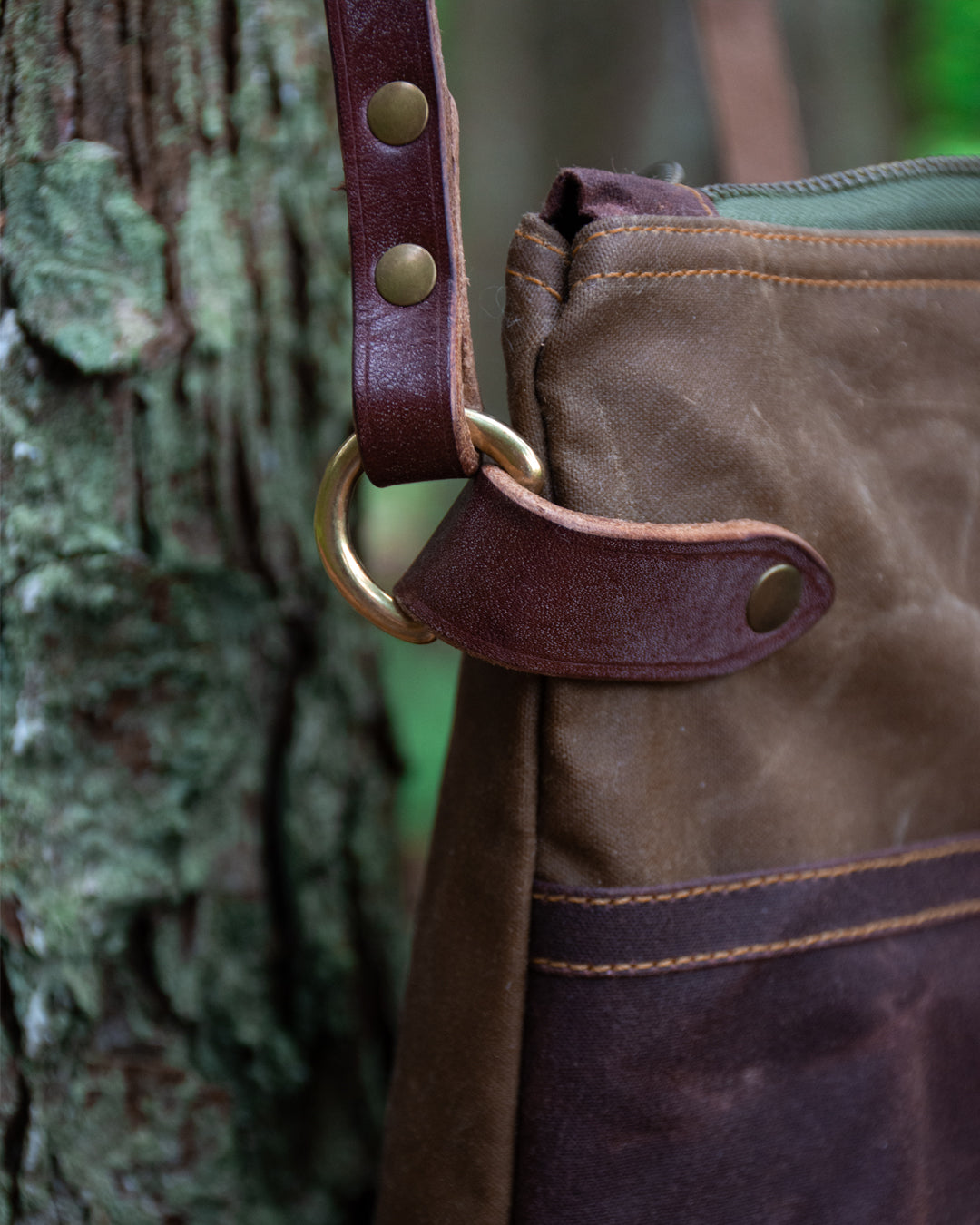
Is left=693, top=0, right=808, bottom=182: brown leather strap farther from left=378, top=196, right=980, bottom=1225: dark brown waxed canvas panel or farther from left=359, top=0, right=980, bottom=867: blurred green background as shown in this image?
left=378, top=196, right=980, bottom=1225: dark brown waxed canvas panel

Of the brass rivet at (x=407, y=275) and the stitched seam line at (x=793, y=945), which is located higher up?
the brass rivet at (x=407, y=275)

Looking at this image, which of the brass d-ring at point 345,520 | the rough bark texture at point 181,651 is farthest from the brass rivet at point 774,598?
the rough bark texture at point 181,651

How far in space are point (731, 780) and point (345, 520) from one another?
10.3 inches

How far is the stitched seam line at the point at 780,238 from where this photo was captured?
475 millimetres

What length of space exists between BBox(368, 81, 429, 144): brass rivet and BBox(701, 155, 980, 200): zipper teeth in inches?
7.6

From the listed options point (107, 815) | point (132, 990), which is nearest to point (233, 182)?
point (107, 815)

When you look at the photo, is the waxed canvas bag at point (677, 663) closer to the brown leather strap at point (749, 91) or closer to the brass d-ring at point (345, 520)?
the brass d-ring at point (345, 520)

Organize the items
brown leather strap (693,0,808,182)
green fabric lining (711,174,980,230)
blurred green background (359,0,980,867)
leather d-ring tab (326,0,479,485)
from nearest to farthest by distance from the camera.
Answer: leather d-ring tab (326,0,479,485), green fabric lining (711,174,980,230), brown leather strap (693,0,808,182), blurred green background (359,0,980,867)

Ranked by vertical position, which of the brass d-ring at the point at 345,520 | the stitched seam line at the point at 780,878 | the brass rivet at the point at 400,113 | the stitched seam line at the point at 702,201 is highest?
the brass rivet at the point at 400,113

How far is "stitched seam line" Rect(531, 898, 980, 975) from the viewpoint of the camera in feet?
1.61

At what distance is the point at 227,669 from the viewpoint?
2.41 ft

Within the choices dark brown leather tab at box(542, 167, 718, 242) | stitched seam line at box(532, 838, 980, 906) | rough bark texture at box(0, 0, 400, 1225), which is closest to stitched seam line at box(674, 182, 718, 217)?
dark brown leather tab at box(542, 167, 718, 242)

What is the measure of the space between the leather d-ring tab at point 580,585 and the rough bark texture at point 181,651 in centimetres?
29

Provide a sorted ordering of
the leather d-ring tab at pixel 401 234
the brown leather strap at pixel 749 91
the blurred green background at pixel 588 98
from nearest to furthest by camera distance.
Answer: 1. the leather d-ring tab at pixel 401 234
2. the brown leather strap at pixel 749 91
3. the blurred green background at pixel 588 98
